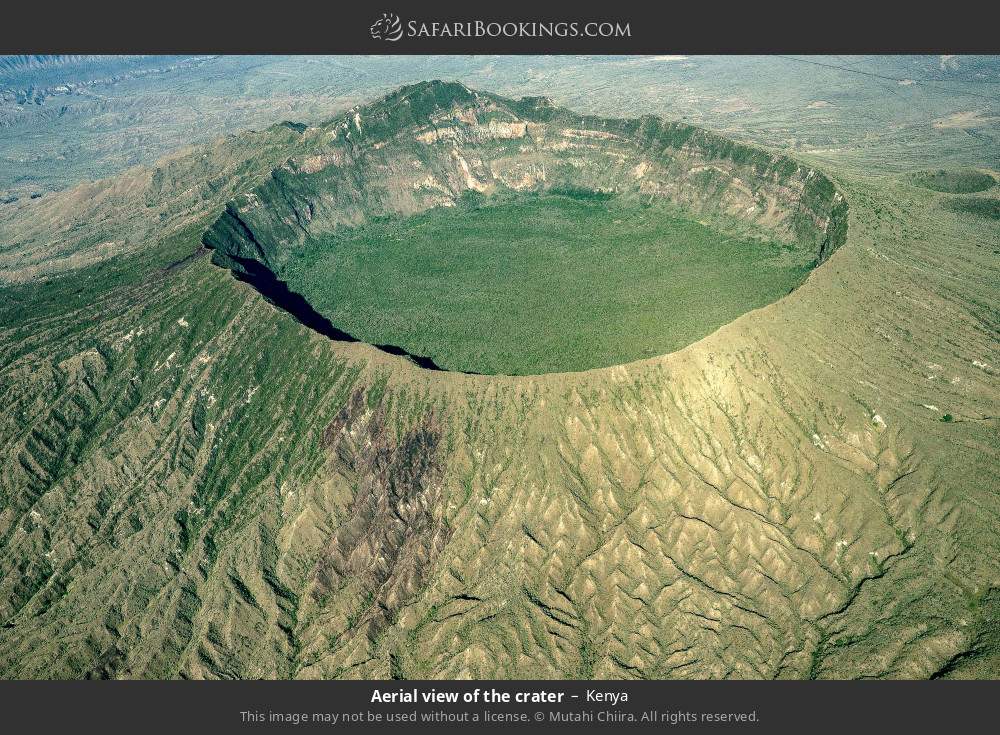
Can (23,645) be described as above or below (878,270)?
below

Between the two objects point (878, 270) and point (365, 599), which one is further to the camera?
point (878, 270)

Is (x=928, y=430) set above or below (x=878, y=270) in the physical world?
below

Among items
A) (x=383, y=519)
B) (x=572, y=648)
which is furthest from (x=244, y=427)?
(x=572, y=648)

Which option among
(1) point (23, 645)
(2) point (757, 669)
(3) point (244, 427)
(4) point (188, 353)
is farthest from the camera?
(4) point (188, 353)

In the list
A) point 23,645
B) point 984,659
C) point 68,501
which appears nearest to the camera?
point 984,659

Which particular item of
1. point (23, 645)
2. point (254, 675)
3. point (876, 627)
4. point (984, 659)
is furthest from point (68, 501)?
point (984, 659)

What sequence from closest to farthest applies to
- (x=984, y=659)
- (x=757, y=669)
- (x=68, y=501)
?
(x=984, y=659), (x=757, y=669), (x=68, y=501)

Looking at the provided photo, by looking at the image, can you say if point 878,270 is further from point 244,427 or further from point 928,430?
point 244,427

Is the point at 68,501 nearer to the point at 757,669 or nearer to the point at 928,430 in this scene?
the point at 757,669

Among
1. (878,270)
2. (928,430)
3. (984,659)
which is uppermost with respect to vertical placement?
(878,270)
